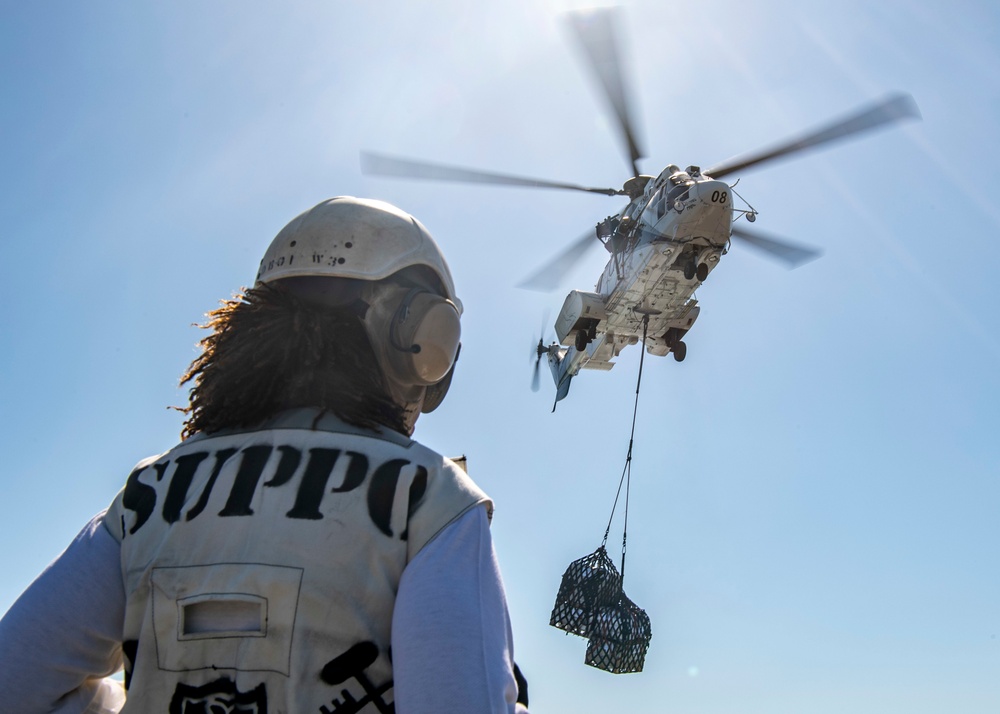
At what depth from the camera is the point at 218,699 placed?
1583mm

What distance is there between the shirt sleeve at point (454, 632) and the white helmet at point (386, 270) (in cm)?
59

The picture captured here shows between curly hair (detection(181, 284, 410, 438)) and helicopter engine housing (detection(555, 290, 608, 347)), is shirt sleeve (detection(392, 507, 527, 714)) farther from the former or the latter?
helicopter engine housing (detection(555, 290, 608, 347))

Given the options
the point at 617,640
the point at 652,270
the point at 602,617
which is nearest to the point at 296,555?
the point at 602,617

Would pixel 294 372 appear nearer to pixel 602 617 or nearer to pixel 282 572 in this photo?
pixel 282 572

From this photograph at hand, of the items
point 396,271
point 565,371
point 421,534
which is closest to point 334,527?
point 421,534

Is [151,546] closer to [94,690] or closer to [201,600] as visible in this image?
[201,600]

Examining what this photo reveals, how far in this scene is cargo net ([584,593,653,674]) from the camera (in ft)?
27.1

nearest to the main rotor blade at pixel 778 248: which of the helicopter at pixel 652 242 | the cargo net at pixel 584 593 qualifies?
the helicopter at pixel 652 242

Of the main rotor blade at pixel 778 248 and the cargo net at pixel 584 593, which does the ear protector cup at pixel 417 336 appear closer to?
the cargo net at pixel 584 593

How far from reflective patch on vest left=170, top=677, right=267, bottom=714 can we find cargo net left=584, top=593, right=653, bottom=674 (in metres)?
7.13

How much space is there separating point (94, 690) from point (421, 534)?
3.18ft

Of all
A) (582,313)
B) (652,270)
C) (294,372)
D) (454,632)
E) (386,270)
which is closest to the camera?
(454,632)

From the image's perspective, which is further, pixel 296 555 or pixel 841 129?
pixel 841 129

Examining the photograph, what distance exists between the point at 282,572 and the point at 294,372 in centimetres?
58
